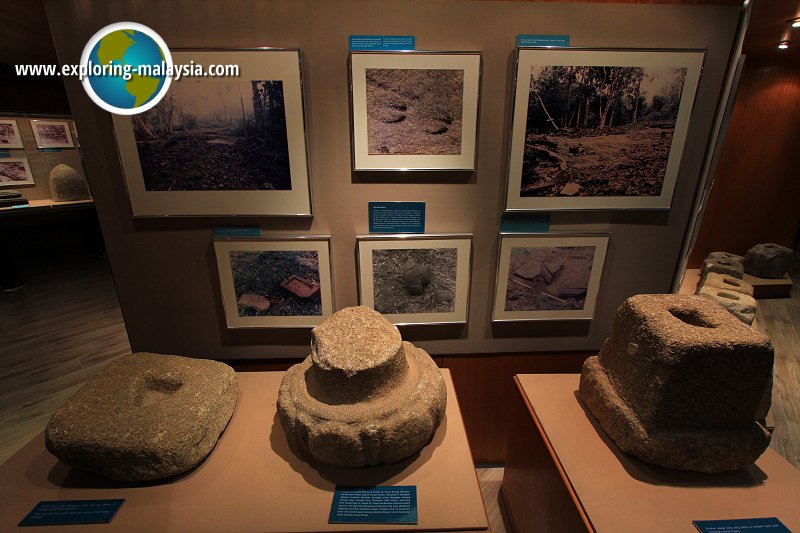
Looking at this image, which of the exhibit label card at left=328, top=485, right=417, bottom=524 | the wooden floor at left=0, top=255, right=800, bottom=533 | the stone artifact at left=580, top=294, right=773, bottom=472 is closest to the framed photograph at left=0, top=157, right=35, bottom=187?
the wooden floor at left=0, top=255, right=800, bottom=533

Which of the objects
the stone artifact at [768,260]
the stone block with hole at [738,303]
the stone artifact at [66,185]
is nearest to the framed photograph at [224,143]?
the stone artifact at [66,185]

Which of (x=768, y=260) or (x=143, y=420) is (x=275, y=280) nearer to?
(x=143, y=420)

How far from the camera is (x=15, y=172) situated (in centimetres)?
373

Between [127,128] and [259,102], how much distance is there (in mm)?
597

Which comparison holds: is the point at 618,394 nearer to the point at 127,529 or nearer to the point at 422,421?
the point at 422,421

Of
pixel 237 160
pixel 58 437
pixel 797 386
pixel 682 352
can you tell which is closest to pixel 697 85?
pixel 682 352

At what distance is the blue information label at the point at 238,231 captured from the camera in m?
1.75

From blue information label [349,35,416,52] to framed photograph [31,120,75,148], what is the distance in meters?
4.36

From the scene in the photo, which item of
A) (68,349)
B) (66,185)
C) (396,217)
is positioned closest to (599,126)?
(396,217)

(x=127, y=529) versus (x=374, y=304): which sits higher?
(x=374, y=304)

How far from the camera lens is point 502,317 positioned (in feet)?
6.51

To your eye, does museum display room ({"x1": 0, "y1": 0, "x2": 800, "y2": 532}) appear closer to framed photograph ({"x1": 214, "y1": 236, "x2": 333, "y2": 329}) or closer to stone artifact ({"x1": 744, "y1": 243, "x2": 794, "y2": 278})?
framed photograph ({"x1": 214, "y1": 236, "x2": 333, "y2": 329})

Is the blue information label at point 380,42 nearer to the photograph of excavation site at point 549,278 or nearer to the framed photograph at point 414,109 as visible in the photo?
the framed photograph at point 414,109

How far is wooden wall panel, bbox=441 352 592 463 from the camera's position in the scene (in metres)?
2.12
